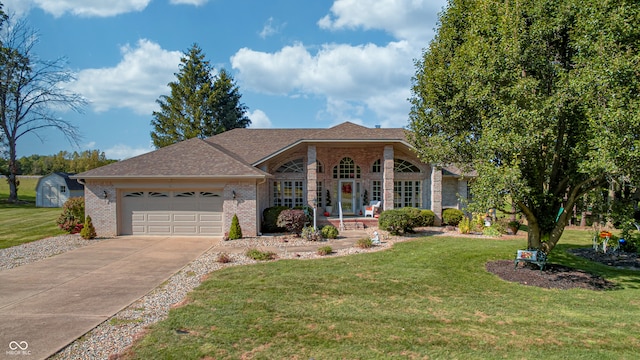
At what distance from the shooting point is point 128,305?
25.2 feet

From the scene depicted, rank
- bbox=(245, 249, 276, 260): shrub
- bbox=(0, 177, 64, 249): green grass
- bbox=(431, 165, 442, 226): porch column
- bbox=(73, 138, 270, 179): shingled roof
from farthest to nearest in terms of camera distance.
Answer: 1. bbox=(431, 165, 442, 226): porch column
2. bbox=(0, 177, 64, 249): green grass
3. bbox=(73, 138, 270, 179): shingled roof
4. bbox=(245, 249, 276, 260): shrub

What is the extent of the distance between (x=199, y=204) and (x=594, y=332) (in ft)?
48.0

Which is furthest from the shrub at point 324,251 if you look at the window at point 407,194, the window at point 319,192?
the window at point 407,194

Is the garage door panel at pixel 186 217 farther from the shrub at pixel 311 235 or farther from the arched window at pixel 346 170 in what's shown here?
the arched window at pixel 346 170

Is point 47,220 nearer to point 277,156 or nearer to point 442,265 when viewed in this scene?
point 277,156

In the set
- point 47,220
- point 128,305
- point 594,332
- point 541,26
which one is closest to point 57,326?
point 128,305

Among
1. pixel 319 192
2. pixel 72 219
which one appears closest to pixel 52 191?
pixel 72 219

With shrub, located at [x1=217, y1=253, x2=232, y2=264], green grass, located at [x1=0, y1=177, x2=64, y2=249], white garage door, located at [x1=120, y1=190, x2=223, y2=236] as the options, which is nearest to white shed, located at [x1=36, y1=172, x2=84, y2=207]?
green grass, located at [x1=0, y1=177, x2=64, y2=249]

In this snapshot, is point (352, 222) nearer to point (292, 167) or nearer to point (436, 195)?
point (292, 167)

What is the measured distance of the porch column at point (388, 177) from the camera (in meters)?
19.2

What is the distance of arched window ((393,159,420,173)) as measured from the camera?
67.6ft

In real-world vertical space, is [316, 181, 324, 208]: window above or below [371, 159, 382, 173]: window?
below

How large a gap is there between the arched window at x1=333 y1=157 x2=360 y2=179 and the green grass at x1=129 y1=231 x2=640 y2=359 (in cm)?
1001

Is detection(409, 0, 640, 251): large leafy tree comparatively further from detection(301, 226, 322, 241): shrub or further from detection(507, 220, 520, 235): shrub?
detection(507, 220, 520, 235): shrub
